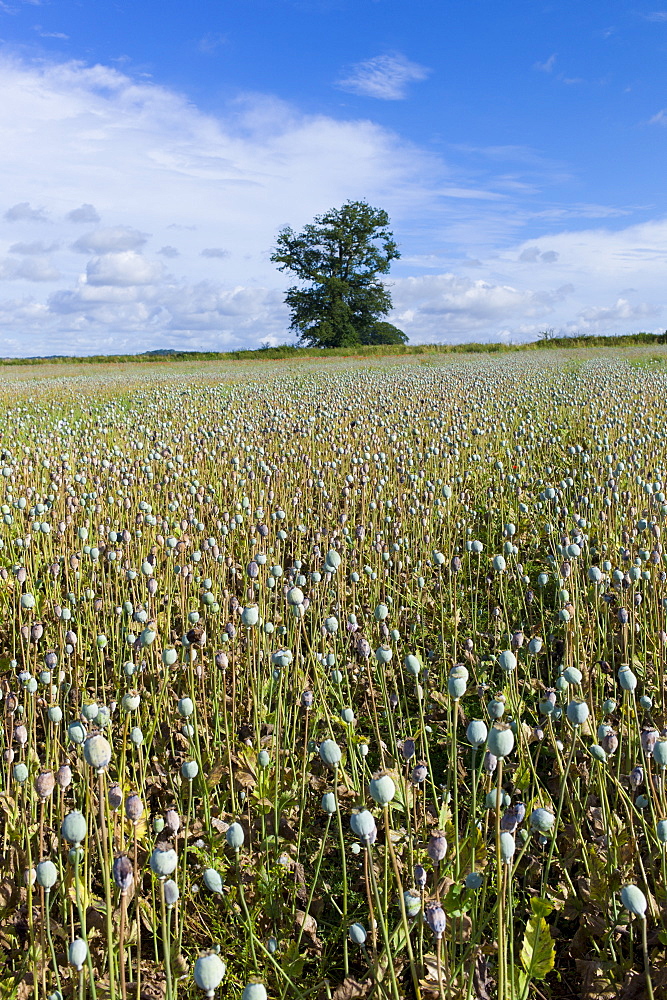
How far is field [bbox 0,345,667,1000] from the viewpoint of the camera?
1.79m

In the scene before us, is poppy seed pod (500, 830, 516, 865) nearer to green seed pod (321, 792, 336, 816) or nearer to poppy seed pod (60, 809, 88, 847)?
green seed pod (321, 792, 336, 816)

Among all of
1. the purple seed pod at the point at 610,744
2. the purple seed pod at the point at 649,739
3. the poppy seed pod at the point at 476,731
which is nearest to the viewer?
the poppy seed pod at the point at 476,731

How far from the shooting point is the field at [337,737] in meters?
1.79

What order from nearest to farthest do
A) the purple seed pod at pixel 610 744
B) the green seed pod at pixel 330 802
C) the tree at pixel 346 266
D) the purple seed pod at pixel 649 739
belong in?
1. the purple seed pod at pixel 649 739
2. the green seed pod at pixel 330 802
3. the purple seed pod at pixel 610 744
4. the tree at pixel 346 266

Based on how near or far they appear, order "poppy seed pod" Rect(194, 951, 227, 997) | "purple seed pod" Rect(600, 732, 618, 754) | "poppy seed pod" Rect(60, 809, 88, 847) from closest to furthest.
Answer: "poppy seed pod" Rect(194, 951, 227, 997) → "poppy seed pod" Rect(60, 809, 88, 847) → "purple seed pod" Rect(600, 732, 618, 754)

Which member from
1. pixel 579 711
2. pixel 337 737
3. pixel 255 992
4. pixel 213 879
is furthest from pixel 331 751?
pixel 337 737

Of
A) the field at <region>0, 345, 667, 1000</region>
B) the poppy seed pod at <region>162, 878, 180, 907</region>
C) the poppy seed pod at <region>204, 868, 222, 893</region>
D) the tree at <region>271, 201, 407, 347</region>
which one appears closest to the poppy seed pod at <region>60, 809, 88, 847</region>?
the field at <region>0, 345, 667, 1000</region>

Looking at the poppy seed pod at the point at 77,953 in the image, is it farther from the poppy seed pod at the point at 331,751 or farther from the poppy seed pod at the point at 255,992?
the poppy seed pod at the point at 331,751

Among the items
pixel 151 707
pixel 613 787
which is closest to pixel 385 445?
pixel 151 707

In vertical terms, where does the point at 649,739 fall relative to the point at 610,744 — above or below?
above

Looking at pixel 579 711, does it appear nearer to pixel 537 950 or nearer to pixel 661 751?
pixel 661 751

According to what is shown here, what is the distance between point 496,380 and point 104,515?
41.3 feet

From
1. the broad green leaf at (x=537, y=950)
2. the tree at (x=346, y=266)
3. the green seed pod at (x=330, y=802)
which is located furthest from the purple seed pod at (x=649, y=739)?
the tree at (x=346, y=266)

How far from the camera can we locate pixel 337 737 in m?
3.04
